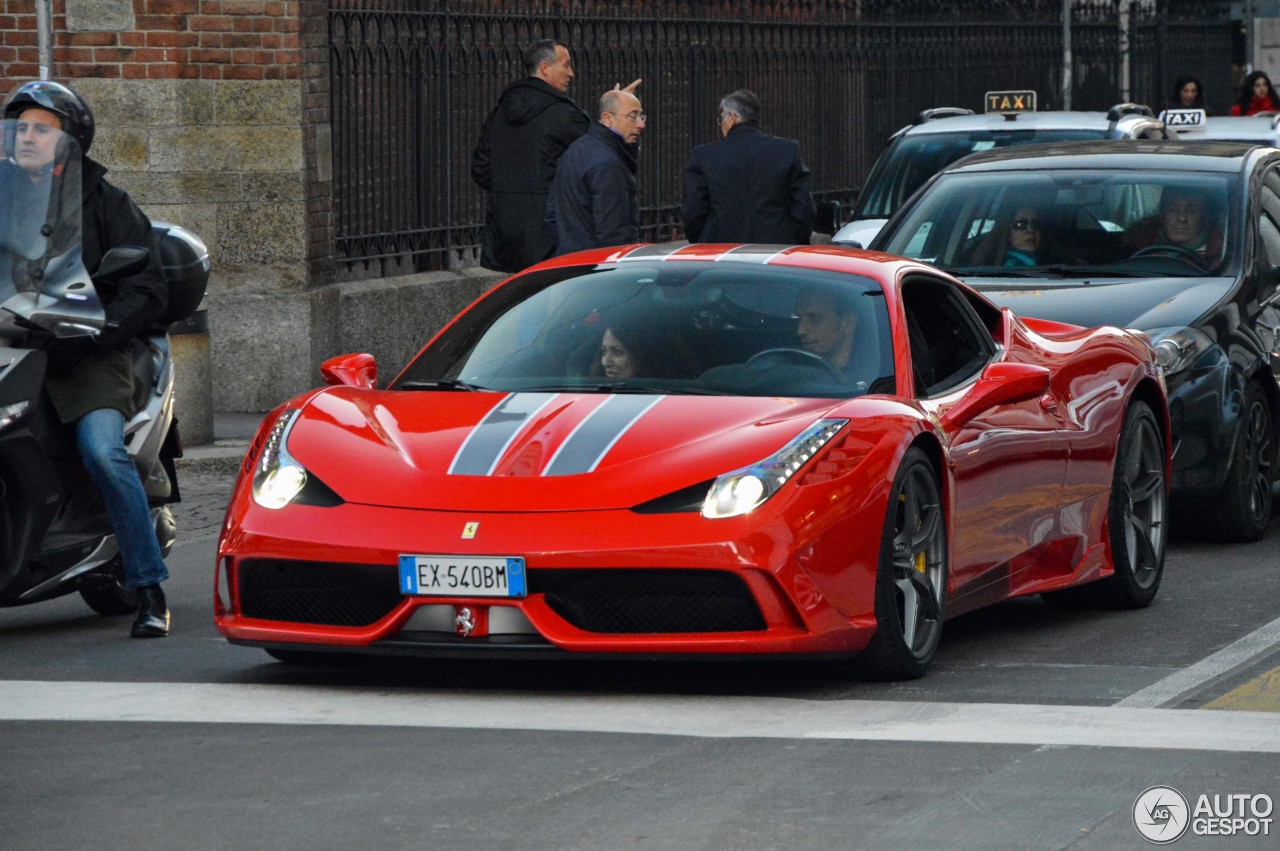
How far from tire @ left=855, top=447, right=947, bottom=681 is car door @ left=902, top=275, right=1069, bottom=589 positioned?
0.15 metres

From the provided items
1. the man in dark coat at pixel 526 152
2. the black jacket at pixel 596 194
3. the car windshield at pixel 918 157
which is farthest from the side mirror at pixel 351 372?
the car windshield at pixel 918 157

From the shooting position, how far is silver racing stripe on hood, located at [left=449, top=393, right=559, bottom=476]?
6.95m

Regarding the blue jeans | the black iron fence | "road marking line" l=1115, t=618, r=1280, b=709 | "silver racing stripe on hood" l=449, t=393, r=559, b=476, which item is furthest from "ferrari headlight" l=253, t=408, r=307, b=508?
the black iron fence

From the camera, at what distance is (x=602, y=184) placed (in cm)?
1272

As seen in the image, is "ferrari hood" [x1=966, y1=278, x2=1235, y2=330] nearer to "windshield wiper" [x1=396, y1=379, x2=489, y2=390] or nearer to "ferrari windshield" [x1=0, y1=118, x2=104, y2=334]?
"windshield wiper" [x1=396, y1=379, x2=489, y2=390]

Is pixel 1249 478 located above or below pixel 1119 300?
below

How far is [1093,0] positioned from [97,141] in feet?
71.5

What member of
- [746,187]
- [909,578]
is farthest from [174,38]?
[909,578]

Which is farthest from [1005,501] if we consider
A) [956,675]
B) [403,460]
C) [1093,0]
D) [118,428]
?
[1093,0]

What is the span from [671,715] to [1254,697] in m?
1.57

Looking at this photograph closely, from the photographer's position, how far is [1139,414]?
909 centimetres

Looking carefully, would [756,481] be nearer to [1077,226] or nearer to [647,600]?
[647,600]

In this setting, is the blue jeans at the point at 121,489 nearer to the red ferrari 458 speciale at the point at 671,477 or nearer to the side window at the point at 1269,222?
the red ferrari 458 speciale at the point at 671,477

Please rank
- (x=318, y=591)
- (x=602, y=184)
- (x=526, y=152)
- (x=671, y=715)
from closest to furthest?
(x=671, y=715), (x=318, y=591), (x=602, y=184), (x=526, y=152)
